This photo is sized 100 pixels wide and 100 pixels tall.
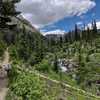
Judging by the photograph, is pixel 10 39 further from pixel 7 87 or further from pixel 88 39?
pixel 88 39

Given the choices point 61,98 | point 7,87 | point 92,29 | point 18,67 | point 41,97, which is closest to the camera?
point 41,97

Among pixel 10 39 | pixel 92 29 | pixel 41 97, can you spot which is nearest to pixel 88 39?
pixel 92 29

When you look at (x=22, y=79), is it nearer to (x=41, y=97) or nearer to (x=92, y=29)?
(x=41, y=97)

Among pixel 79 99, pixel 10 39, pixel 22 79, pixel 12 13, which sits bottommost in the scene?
pixel 79 99

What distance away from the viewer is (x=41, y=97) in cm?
1853

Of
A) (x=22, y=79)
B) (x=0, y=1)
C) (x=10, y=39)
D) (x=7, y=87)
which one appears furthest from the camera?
(x=10, y=39)

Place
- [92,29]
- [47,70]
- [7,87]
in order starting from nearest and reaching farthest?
1. [7,87]
2. [47,70]
3. [92,29]

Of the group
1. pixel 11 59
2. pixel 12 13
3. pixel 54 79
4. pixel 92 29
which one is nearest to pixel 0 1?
pixel 12 13

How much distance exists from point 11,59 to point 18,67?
3.32 metres

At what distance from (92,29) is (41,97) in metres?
138

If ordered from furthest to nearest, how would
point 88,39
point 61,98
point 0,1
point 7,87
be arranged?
1. point 88,39
2. point 0,1
3. point 7,87
4. point 61,98

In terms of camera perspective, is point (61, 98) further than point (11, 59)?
No

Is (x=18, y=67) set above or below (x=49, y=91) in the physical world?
above

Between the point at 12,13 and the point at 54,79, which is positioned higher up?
the point at 12,13
